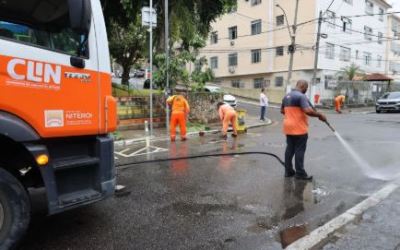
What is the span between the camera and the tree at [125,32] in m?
17.4

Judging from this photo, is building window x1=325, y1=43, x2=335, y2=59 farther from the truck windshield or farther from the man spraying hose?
the truck windshield

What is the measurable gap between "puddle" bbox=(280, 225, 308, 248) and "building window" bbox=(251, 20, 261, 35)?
34907 millimetres

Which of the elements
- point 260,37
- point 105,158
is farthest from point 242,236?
point 260,37

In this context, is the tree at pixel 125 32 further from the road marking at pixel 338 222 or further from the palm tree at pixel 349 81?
the palm tree at pixel 349 81

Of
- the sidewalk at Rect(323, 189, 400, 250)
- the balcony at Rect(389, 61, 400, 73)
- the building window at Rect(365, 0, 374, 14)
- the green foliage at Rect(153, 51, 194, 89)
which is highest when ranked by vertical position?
the building window at Rect(365, 0, 374, 14)

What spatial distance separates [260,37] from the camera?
37.5 meters

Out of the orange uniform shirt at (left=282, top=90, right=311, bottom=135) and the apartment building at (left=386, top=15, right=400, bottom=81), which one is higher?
the apartment building at (left=386, top=15, right=400, bottom=81)

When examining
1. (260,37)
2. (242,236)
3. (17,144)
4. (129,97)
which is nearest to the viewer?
(17,144)

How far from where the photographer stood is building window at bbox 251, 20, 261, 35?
37625 mm

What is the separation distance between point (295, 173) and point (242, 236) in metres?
2.96

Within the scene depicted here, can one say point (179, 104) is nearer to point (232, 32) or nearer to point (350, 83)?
point (350, 83)

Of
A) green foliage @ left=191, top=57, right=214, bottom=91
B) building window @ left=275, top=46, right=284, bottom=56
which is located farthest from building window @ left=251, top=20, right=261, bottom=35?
green foliage @ left=191, top=57, right=214, bottom=91

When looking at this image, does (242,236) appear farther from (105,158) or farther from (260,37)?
(260,37)

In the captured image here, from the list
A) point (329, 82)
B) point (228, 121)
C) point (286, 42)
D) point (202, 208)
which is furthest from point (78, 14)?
point (286, 42)
